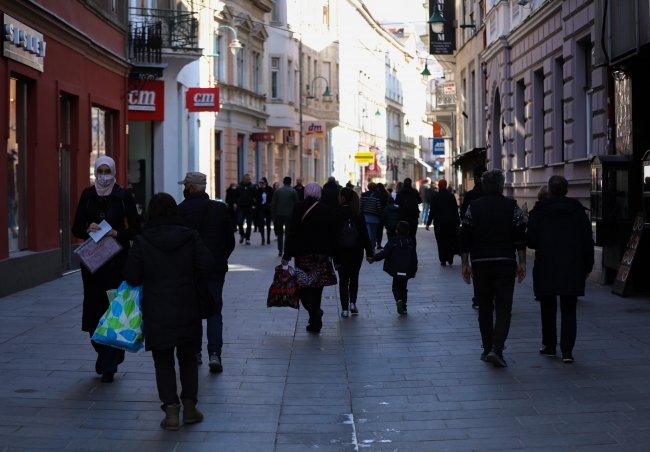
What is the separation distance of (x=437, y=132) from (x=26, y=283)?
55670 mm

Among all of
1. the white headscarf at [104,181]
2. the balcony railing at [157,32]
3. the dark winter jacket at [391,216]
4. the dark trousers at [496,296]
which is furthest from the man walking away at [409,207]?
the white headscarf at [104,181]

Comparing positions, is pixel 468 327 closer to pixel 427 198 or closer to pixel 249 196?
pixel 249 196

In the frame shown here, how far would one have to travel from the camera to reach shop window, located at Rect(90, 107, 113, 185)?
21.0 metres

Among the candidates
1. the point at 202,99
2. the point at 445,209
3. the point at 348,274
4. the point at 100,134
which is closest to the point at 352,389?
the point at 348,274

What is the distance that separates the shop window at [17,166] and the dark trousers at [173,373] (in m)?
9.13

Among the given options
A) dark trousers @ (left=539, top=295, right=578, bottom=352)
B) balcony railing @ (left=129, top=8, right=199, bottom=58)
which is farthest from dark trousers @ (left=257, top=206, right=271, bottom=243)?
dark trousers @ (left=539, top=295, right=578, bottom=352)

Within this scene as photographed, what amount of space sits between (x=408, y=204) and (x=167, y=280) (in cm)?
1760

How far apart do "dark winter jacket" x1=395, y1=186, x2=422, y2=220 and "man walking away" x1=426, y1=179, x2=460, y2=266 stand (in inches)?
113

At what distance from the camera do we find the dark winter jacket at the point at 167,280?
6852 millimetres

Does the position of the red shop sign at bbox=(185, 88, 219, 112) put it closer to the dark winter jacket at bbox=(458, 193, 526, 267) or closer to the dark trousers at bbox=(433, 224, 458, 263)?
the dark trousers at bbox=(433, 224, 458, 263)

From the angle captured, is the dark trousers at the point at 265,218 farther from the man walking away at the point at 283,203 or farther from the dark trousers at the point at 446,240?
the dark trousers at the point at 446,240

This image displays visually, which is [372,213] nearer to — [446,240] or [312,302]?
[446,240]

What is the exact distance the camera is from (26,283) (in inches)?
616

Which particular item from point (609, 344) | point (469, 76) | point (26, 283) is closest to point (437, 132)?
point (469, 76)
